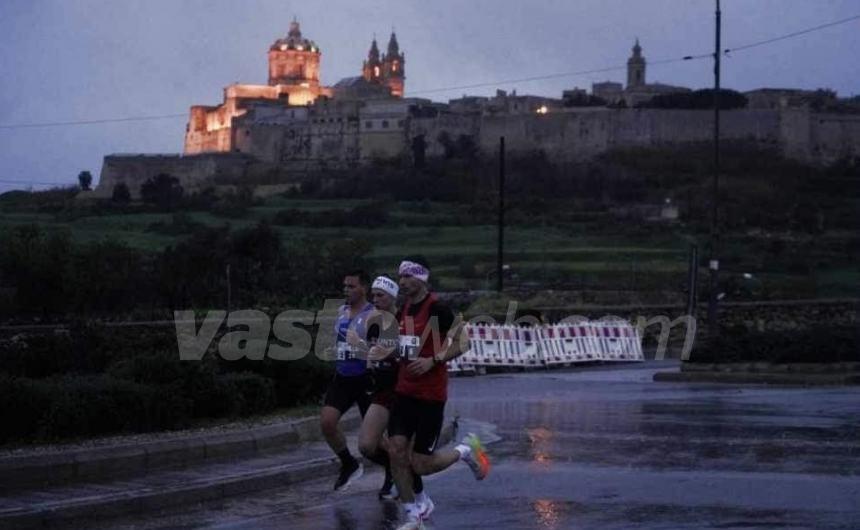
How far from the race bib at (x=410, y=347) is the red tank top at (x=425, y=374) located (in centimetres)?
3

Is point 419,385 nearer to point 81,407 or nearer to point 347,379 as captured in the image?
point 347,379

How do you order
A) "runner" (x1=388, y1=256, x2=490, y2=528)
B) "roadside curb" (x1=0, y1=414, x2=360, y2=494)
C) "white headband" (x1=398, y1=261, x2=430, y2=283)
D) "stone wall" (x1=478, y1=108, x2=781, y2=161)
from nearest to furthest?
"runner" (x1=388, y1=256, x2=490, y2=528) → "white headband" (x1=398, y1=261, x2=430, y2=283) → "roadside curb" (x1=0, y1=414, x2=360, y2=494) → "stone wall" (x1=478, y1=108, x2=781, y2=161)

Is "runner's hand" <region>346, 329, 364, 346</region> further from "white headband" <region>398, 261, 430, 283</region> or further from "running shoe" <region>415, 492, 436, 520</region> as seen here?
"running shoe" <region>415, 492, 436, 520</region>

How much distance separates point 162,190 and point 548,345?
96424 millimetres

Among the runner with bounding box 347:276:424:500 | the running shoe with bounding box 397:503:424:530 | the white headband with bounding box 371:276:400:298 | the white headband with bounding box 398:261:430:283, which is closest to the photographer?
the running shoe with bounding box 397:503:424:530

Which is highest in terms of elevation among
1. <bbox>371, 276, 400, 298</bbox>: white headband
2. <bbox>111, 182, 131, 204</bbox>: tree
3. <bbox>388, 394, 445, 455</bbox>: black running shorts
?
<bbox>111, 182, 131, 204</bbox>: tree

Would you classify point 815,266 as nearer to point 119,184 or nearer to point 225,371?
point 225,371

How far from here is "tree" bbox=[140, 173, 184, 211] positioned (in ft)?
385

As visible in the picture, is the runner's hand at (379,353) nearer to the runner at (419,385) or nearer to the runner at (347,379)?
the runner at (419,385)

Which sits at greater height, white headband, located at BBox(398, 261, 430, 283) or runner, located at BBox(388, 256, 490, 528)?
white headband, located at BBox(398, 261, 430, 283)

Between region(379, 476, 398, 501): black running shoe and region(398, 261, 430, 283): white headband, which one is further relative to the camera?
region(379, 476, 398, 501): black running shoe

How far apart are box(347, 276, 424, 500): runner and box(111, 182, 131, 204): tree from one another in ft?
347

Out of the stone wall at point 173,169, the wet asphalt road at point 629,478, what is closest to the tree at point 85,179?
the stone wall at point 173,169

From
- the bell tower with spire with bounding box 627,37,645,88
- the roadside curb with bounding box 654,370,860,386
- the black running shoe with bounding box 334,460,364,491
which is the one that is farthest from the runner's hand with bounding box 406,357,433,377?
the bell tower with spire with bounding box 627,37,645,88
